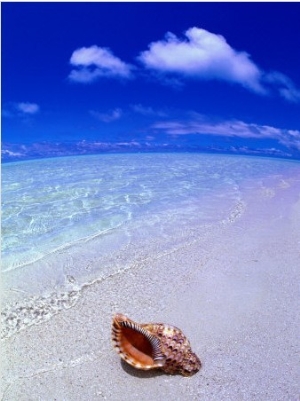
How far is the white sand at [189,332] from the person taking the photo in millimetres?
3158

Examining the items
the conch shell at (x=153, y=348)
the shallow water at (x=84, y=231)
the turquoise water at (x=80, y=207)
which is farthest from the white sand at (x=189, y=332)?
the turquoise water at (x=80, y=207)

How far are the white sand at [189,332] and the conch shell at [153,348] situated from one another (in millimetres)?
130

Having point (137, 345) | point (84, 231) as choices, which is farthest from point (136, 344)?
point (84, 231)

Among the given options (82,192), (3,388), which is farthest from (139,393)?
(82,192)

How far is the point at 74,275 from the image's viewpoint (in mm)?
5797

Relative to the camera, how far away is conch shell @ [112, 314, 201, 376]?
10.4 ft

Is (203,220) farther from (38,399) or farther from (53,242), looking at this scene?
(38,399)

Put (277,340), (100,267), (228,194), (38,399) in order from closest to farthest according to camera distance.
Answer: (38,399) → (277,340) → (100,267) → (228,194)

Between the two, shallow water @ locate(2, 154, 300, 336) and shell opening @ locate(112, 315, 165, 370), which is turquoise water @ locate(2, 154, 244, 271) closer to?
shallow water @ locate(2, 154, 300, 336)

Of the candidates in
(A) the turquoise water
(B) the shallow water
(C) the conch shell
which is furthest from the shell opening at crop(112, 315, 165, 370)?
(A) the turquoise water

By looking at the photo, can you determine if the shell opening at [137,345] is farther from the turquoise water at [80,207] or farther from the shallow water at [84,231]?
the turquoise water at [80,207]

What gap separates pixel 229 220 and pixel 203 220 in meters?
0.67

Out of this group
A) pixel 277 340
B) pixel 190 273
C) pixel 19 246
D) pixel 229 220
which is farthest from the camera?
pixel 229 220

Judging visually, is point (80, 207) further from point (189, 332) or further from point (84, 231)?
point (189, 332)
